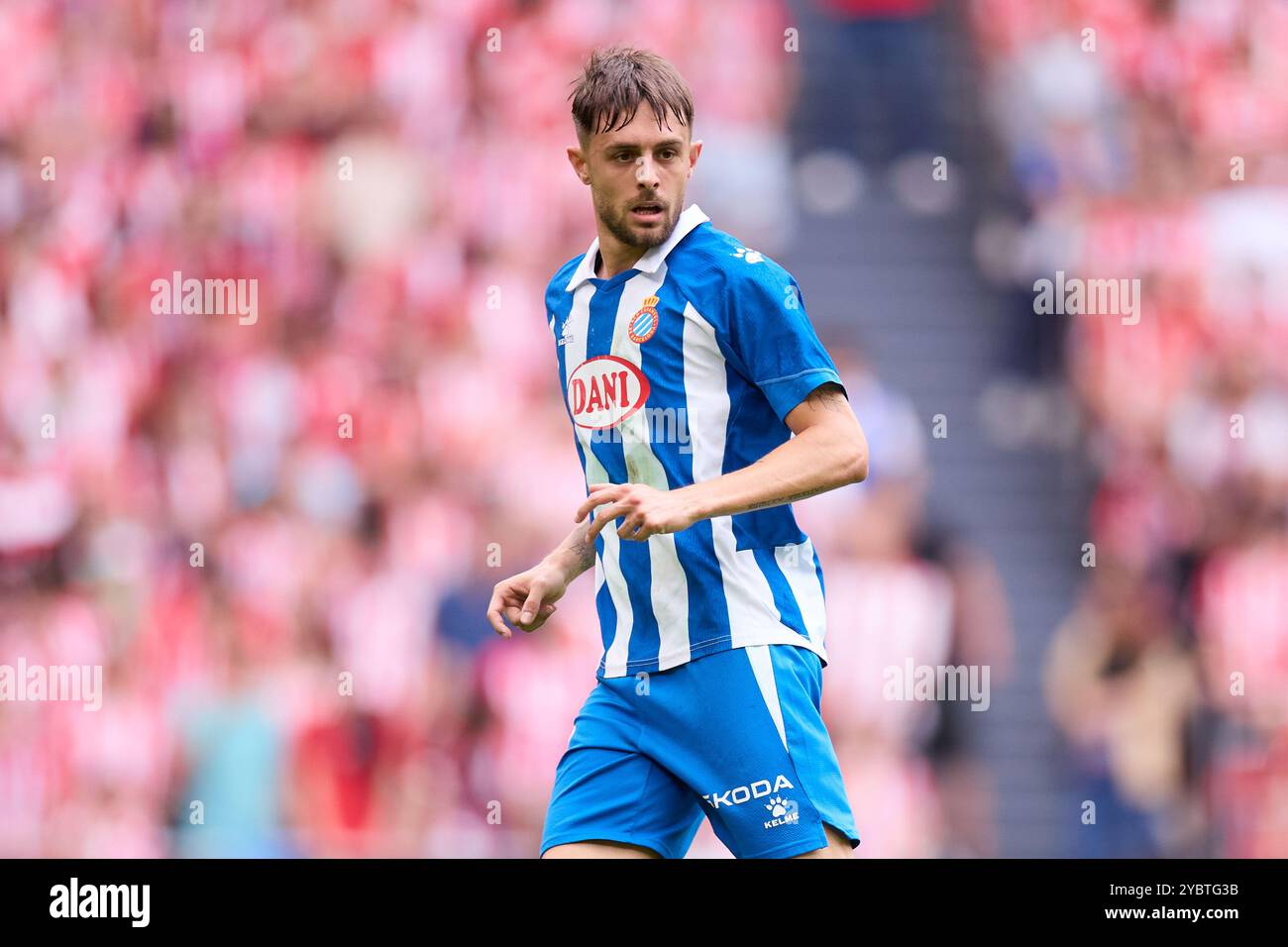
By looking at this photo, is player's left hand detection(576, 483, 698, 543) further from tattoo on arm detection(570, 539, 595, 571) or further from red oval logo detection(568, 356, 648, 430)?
tattoo on arm detection(570, 539, 595, 571)

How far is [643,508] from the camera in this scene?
304 centimetres

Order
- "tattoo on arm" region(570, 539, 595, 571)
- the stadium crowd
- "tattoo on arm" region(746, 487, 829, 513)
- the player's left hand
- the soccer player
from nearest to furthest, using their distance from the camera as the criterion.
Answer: the player's left hand < "tattoo on arm" region(746, 487, 829, 513) < the soccer player < "tattoo on arm" region(570, 539, 595, 571) < the stadium crowd

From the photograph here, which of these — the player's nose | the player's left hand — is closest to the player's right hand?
the player's left hand

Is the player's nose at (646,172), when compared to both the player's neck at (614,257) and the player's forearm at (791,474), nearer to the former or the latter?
the player's neck at (614,257)

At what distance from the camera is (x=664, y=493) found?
3084 millimetres

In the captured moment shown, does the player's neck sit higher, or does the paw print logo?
the player's neck

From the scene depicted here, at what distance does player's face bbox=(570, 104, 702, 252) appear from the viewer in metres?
3.43

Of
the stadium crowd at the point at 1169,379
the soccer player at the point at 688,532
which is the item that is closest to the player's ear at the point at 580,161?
the soccer player at the point at 688,532

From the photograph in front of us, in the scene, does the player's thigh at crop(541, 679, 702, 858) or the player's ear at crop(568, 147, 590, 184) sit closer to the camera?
the player's thigh at crop(541, 679, 702, 858)

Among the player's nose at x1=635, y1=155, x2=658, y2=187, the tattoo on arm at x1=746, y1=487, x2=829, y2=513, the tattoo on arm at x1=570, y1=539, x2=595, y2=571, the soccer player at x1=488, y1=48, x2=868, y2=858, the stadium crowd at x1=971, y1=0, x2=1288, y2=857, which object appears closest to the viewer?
the tattoo on arm at x1=746, y1=487, x2=829, y2=513

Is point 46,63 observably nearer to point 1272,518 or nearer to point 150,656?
point 150,656

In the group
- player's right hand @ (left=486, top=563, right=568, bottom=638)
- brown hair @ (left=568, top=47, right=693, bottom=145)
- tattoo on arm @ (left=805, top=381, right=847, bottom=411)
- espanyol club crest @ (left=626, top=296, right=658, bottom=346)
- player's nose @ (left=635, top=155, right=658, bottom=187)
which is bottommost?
player's right hand @ (left=486, top=563, right=568, bottom=638)

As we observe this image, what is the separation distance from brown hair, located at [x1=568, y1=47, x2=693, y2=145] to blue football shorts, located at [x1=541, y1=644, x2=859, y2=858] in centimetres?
110

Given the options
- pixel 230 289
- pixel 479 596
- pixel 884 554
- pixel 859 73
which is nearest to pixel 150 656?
pixel 479 596
